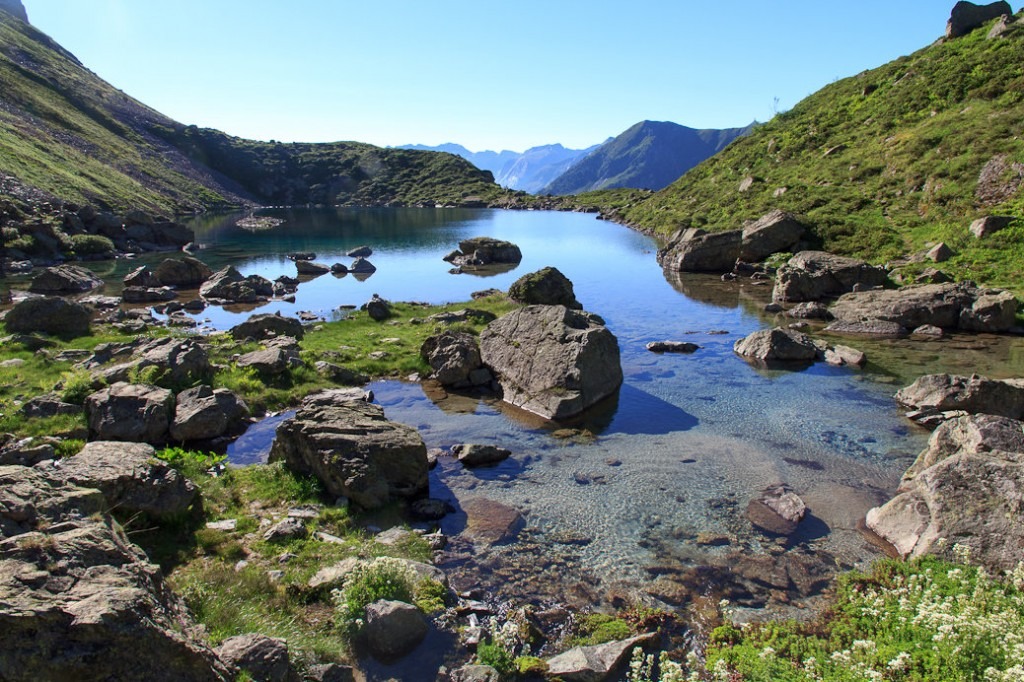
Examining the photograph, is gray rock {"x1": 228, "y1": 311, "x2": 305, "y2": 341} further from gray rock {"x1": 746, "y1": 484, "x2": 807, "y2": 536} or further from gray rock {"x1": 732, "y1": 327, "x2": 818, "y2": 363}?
gray rock {"x1": 746, "y1": 484, "x2": 807, "y2": 536}

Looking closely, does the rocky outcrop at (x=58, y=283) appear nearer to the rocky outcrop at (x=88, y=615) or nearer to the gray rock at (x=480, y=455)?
the gray rock at (x=480, y=455)

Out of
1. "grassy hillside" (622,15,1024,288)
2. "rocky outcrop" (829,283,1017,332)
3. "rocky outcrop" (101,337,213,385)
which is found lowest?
"rocky outcrop" (101,337,213,385)

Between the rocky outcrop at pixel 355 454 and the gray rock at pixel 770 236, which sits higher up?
the gray rock at pixel 770 236

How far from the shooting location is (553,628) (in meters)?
13.1

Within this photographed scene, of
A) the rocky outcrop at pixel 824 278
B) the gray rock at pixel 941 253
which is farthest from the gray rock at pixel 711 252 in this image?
the gray rock at pixel 941 253

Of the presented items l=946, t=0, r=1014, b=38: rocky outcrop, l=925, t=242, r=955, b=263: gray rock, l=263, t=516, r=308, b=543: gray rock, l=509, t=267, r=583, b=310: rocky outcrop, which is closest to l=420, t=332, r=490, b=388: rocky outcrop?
l=263, t=516, r=308, b=543: gray rock

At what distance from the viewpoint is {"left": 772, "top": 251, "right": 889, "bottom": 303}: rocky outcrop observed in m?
46.8

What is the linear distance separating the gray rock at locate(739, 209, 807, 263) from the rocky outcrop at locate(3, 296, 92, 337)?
188 ft

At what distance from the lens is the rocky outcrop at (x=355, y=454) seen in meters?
18.0

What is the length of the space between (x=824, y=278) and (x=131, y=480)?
47.5 m

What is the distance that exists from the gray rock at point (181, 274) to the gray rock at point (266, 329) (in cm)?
2729

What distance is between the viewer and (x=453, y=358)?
29.9m

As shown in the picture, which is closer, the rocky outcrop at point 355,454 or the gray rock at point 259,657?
the gray rock at point 259,657

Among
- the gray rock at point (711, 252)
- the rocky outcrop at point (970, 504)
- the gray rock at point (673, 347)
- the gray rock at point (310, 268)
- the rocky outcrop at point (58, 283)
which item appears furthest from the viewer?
the gray rock at point (310, 268)
